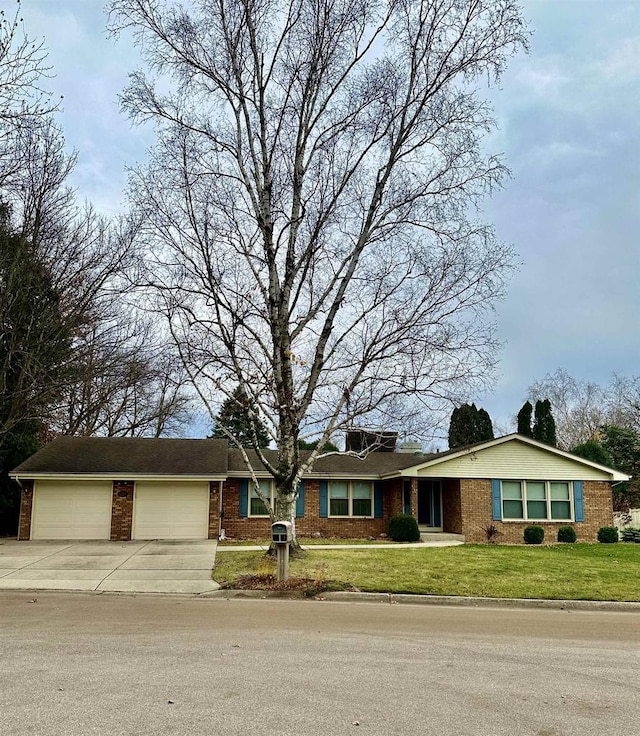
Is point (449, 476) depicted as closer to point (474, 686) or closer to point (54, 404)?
point (54, 404)

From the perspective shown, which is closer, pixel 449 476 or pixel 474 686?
pixel 474 686

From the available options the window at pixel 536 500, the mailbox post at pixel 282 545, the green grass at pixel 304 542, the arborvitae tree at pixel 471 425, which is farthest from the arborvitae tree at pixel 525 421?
the mailbox post at pixel 282 545

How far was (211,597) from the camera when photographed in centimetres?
1126

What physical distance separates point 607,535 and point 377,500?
8.39 meters

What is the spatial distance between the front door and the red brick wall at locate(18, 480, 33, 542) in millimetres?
14870

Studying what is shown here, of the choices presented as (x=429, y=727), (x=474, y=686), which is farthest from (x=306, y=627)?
(x=429, y=727)

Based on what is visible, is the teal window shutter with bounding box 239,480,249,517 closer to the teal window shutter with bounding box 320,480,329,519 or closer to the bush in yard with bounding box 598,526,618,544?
the teal window shutter with bounding box 320,480,329,519

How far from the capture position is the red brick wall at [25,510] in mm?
21234

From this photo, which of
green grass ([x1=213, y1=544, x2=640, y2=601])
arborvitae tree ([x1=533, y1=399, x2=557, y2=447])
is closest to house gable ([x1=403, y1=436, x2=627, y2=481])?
green grass ([x1=213, y1=544, x2=640, y2=601])

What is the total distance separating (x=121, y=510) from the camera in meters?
21.8

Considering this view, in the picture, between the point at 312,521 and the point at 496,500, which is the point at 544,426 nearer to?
the point at 496,500

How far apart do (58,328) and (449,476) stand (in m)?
14.3

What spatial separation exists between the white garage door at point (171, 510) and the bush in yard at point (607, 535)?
558 inches

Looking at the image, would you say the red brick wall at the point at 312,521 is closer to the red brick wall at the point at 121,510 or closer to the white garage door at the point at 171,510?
the white garage door at the point at 171,510
